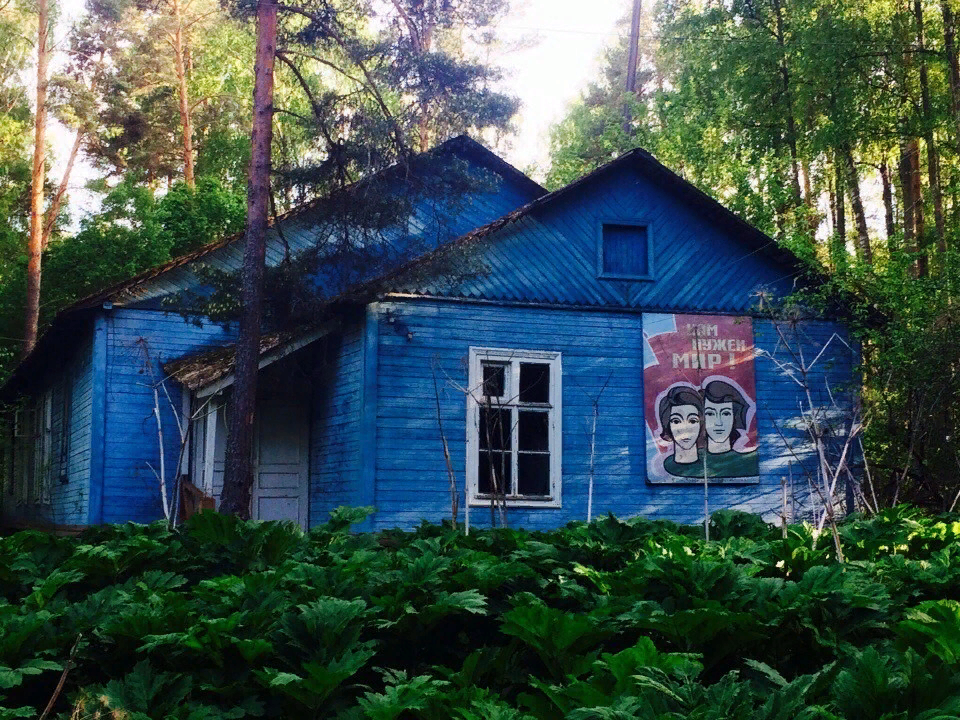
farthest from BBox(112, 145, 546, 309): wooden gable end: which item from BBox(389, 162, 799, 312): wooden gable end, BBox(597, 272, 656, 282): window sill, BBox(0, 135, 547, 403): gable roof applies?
BBox(597, 272, 656, 282): window sill

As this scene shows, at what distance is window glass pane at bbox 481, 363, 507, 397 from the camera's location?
47.3ft

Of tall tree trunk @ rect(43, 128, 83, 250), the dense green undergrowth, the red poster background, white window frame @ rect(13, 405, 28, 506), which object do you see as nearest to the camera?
the dense green undergrowth

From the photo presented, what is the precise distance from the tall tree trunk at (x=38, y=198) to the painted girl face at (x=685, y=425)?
18474 millimetres

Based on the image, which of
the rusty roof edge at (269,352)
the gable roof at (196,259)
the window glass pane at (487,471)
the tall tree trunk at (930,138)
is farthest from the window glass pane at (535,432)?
the tall tree trunk at (930,138)

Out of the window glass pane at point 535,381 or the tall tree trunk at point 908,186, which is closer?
the window glass pane at point 535,381

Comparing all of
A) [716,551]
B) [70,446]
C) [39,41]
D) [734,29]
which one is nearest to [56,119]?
[39,41]

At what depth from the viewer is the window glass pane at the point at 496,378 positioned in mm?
14430

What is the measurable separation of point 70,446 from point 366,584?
17.0 meters

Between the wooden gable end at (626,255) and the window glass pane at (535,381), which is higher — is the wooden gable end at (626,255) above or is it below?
above

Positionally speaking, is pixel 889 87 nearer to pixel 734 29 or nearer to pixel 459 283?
pixel 734 29

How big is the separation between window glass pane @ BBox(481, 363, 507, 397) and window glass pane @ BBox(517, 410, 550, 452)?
0.48 meters

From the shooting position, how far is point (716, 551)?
15.2 ft

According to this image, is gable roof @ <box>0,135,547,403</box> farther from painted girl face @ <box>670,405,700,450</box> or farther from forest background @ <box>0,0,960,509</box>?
painted girl face @ <box>670,405,700,450</box>

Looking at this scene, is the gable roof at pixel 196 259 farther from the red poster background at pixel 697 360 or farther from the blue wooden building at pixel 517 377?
the red poster background at pixel 697 360
